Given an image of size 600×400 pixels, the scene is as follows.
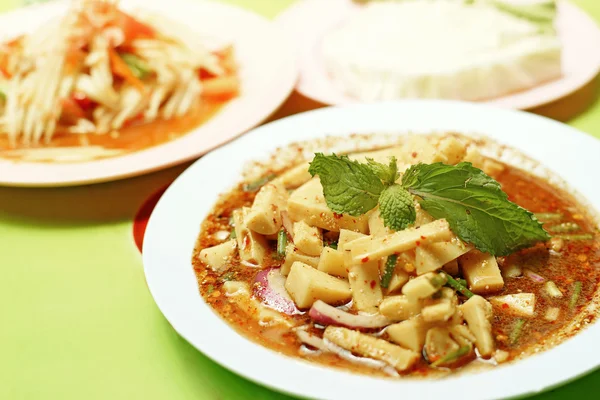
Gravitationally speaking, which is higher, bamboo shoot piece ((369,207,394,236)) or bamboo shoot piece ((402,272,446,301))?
bamboo shoot piece ((402,272,446,301))

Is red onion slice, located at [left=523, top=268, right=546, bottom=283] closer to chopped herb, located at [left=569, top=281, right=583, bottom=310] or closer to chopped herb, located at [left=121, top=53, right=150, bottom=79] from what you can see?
chopped herb, located at [left=569, top=281, right=583, bottom=310]

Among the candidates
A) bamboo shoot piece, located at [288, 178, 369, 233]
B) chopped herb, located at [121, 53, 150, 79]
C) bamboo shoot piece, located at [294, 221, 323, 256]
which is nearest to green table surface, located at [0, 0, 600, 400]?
bamboo shoot piece, located at [294, 221, 323, 256]

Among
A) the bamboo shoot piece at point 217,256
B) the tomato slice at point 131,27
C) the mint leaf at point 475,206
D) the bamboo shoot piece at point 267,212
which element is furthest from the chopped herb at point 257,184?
the tomato slice at point 131,27

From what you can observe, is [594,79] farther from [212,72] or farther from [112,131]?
[112,131]

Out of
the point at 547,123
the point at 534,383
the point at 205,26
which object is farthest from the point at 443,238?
the point at 205,26

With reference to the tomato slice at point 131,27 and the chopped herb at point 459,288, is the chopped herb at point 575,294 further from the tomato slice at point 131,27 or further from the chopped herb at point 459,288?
the tomato slice at point 131,27
